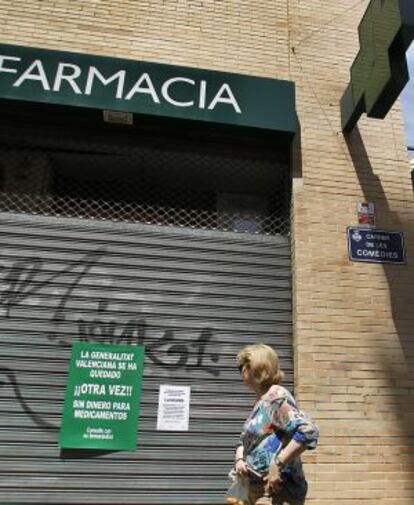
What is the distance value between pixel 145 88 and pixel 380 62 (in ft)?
7.91

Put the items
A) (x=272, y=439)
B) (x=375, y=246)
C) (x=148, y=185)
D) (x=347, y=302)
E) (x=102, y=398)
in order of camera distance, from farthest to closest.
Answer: (x=148, y=185) < (x=375, y=246) < (x=347, y=302) < (x=102, y=398) < (x=272, y=439)

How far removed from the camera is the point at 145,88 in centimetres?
518

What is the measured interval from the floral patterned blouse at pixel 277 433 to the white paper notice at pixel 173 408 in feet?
6.30

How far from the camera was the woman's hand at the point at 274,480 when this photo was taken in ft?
8.01

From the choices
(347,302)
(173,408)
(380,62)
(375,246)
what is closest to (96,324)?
(173,408)

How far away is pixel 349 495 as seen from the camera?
4.43m

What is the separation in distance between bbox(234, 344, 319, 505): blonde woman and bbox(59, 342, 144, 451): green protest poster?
197 cm

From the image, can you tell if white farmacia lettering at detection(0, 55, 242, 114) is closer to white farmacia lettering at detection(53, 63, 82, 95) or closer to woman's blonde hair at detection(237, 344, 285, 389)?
white farmacia lettering at detection(53, 63, 82, 95)

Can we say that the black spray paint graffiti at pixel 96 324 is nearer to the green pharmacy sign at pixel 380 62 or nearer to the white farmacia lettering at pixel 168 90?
the white farmacia lettering at pixel 168 90

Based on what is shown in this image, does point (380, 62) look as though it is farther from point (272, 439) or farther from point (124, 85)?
point (272, 439)

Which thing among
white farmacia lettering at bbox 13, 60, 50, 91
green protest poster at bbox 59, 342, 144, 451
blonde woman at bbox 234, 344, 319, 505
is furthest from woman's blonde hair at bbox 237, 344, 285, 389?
white farmacia lettering at bbox 13, 60, 50, 91

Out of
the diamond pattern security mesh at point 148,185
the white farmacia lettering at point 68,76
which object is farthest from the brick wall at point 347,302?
the white farmacia lettering at point 68,76

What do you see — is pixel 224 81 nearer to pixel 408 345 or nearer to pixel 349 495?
pixel 408 345

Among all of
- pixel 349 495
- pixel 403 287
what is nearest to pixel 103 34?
pixel 403 287
